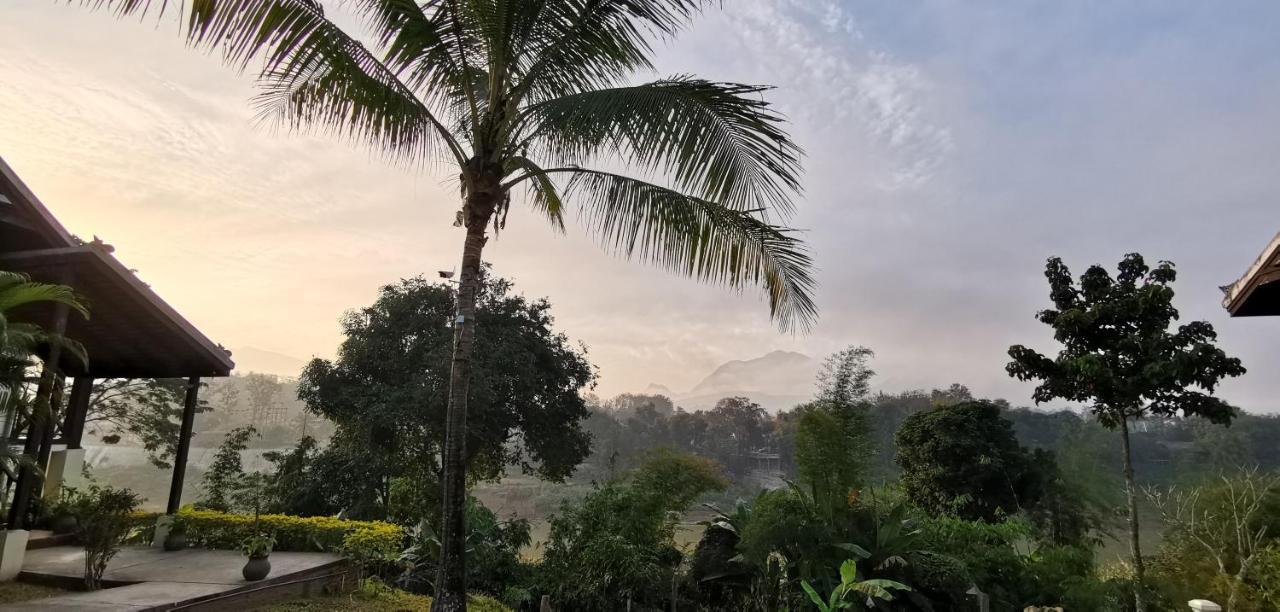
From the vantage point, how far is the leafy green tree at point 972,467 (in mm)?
17266

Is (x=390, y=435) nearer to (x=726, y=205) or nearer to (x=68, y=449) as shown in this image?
(x=68, y=449)

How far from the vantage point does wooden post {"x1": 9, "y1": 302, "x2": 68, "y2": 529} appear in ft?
22.1

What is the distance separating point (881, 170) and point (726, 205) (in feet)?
22.6

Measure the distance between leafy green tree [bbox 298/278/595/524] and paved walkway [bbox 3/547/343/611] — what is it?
23.2 feet

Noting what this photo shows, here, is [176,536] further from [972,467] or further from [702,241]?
[972,467]

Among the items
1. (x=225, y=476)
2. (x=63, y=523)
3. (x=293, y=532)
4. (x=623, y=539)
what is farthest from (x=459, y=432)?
(x=225, y=476)

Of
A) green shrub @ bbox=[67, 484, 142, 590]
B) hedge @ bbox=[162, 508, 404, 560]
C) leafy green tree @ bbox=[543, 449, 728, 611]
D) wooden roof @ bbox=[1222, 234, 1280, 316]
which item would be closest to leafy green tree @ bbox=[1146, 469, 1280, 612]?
wooden roof @ bbox=[1222, 234, 1280, 316]

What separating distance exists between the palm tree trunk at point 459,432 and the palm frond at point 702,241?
959mm

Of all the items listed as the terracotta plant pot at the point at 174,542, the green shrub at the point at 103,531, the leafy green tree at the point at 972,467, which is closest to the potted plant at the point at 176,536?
the terracotta plant pot at the point at 174,542

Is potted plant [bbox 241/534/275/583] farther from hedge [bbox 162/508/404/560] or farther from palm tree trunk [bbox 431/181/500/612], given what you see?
palm tree trunk [bbox 431/181/500/612]

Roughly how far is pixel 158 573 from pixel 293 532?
1.99 m

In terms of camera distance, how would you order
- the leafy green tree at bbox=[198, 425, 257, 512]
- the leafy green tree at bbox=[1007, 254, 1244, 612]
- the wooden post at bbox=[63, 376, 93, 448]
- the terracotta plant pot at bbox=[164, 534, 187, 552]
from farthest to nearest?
1. the leafy green tree at bbox=[198, 425, 257, 512]
2. the wooden post at bbox=[63, 376, 93, 448]
3. the leafy green tree at bbox=[1007, 254, 1244, 612]
4. the terracotta plant pot at bbox=[164, 534, 187, 552]

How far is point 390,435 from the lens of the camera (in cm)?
1717

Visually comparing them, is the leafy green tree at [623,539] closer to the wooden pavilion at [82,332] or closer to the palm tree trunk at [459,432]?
the palm tree trunk at [459,432]
